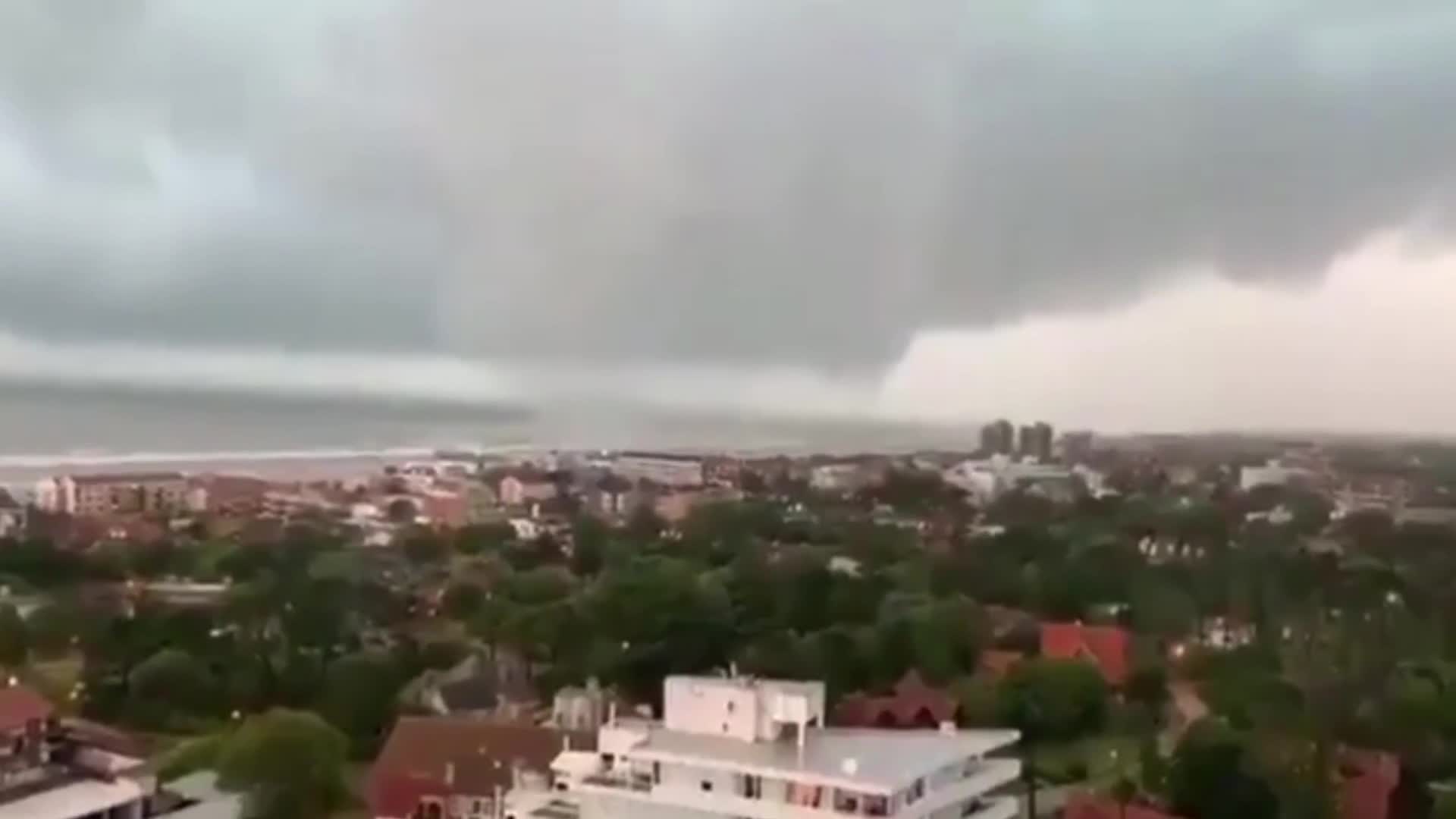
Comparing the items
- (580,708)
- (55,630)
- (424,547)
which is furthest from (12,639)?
(580,708)

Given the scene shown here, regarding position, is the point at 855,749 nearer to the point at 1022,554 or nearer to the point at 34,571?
the point at 1022,554

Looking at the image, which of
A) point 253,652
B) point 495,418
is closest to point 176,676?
point 253,652

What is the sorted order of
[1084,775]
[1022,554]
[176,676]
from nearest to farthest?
[1084,775] → [176,676] → [1022,554]

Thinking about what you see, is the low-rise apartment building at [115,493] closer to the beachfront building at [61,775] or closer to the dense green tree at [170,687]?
the dense green tree at [170,687]

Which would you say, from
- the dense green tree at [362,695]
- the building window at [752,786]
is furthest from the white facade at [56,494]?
the building window at [752,786]

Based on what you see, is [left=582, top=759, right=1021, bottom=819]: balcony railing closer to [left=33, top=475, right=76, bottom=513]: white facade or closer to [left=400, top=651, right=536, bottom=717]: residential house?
[left=400, top=651, right=536, bottom=717]: residential house

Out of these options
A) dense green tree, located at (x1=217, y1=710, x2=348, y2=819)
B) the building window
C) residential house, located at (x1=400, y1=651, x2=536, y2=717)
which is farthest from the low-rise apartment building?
the building window

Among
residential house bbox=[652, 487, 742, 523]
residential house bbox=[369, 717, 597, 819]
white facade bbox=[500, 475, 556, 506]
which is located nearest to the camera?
residential house bbox=[369, 717, 597, 819]
